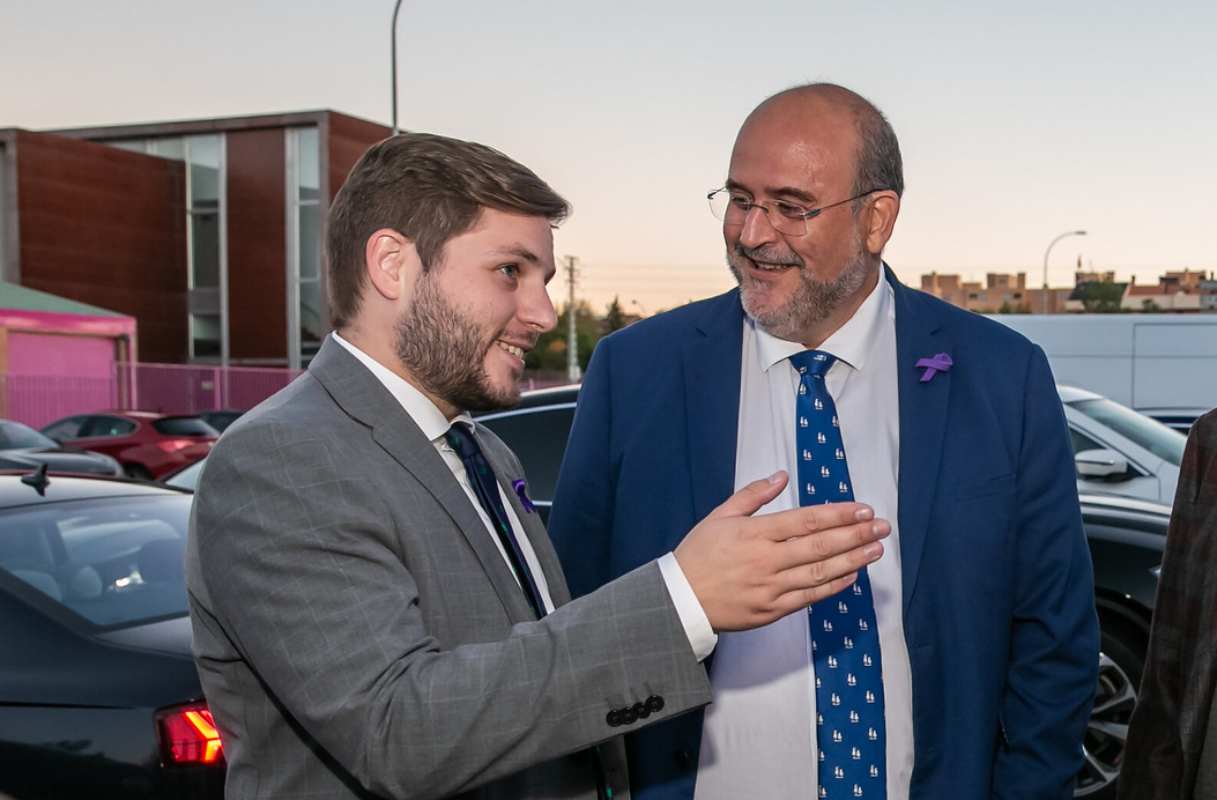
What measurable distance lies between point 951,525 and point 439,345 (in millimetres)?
1171

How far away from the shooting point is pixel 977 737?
7.69 feet

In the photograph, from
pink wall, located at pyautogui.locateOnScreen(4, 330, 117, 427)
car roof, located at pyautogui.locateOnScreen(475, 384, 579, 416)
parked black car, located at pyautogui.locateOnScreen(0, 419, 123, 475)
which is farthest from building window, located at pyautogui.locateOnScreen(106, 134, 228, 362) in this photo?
car roof, located at pyautogui.locateOnScreen(475, 384, 579, 416)

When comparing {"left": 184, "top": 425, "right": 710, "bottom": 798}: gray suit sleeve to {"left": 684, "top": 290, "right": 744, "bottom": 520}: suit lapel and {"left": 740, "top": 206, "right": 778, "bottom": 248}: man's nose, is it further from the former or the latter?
{"left": 740, "top": 206, "right": 778, "bottom": 248}: man's nose

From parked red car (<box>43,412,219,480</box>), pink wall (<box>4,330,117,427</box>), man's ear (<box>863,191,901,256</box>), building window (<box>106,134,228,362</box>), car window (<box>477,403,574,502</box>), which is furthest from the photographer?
building window (<box>106,134,228,362</box>)

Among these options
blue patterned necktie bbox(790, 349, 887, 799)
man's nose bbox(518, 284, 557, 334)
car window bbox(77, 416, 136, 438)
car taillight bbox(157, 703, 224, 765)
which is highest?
man's nose bbox(518, 284, 557, 334)

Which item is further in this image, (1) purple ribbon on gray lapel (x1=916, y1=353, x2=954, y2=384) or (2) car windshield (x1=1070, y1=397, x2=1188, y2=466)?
(2) car windshield (x1=1070, y1=397, x2=1188, y2=466)

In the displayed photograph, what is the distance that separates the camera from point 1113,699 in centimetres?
472

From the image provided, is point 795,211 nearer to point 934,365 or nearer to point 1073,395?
point 934,365

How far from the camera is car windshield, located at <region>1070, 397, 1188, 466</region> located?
743cm

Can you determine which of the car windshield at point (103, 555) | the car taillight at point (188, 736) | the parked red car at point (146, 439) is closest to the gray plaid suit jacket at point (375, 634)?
the car taillight at point (188, 736)

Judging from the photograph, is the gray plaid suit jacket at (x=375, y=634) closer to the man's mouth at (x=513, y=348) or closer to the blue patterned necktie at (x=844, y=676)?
the man's mouth at (x=513, y=348)

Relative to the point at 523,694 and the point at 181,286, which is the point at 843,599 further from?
the point at 181,286

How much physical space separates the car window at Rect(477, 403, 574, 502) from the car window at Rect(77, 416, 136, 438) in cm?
1520

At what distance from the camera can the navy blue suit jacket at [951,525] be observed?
7.69ft
